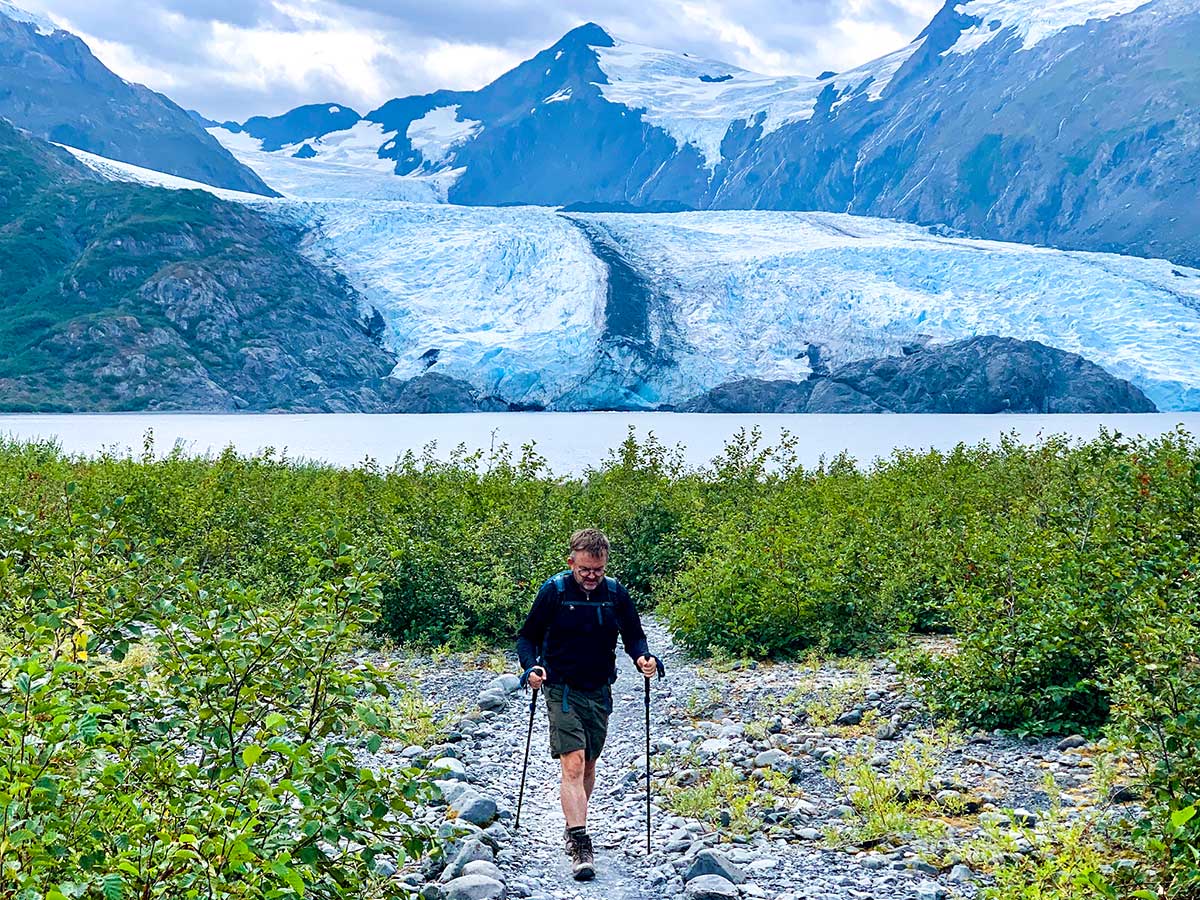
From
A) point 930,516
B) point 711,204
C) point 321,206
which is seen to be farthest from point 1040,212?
point 930,516

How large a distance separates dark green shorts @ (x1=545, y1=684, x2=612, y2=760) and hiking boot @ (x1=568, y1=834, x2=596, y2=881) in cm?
44

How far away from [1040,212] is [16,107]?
158m

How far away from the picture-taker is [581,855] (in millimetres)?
5555

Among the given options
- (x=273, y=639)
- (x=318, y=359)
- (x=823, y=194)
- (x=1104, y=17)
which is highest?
(x=1104, y=17)

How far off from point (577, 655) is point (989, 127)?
174m

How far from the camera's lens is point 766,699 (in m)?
8.38

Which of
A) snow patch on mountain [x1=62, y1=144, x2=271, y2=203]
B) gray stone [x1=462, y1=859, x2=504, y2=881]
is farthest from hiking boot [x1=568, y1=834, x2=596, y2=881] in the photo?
snow patch on mountain [x1=62, y1=144, x2=271, y2=203]

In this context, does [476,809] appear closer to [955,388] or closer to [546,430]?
[546,430]

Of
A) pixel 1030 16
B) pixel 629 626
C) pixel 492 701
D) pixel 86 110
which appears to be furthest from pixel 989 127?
pixel 629 626

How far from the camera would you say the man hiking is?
562cm

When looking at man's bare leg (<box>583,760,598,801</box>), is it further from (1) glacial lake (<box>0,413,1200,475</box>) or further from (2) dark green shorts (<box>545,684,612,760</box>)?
(1) glacial lake (<box>0,413,1200,475</box>)

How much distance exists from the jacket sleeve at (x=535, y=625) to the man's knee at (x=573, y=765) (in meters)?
0.52

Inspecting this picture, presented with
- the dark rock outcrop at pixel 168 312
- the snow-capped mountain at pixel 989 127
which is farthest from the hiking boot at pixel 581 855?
the snow-capped mountain at pixel 989 127

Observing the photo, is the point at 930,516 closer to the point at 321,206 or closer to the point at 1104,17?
the point at 321,206
